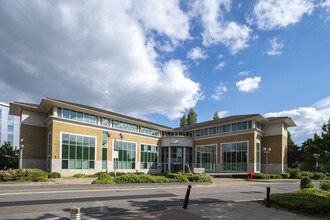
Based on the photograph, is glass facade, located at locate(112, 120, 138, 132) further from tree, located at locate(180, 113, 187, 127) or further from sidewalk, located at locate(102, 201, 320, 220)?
tree, located at locate(180, 113, 187, 127)

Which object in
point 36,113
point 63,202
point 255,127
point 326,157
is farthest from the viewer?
point 255,127

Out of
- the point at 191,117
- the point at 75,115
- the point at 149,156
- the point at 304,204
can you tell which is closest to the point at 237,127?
the point at 149,156

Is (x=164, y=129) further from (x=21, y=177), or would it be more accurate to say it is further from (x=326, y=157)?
(x=326, y=157)

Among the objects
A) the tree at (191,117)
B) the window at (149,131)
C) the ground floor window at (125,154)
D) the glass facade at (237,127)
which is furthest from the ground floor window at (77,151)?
the tree at (191,117)

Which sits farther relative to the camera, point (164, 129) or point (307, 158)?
point (164, 129)

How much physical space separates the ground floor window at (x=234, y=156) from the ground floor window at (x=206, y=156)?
256 cm

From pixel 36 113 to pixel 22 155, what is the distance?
609 centimetres

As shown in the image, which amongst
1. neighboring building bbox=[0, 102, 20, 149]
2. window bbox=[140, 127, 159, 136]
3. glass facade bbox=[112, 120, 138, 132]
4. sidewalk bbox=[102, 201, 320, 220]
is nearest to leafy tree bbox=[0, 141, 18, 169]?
glass facade bbox=[112, 120, 138, 132]

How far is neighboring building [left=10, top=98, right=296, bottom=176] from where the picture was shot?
35938mm

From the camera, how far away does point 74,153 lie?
36500mm

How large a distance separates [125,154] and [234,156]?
17887 millimetres

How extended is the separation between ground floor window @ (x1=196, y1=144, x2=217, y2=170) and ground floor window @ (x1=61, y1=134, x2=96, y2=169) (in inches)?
839

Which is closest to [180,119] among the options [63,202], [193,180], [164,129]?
[164,129]

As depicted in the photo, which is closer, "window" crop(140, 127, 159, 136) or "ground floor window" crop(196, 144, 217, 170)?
"window" crop(140, 127, 159, 136)
